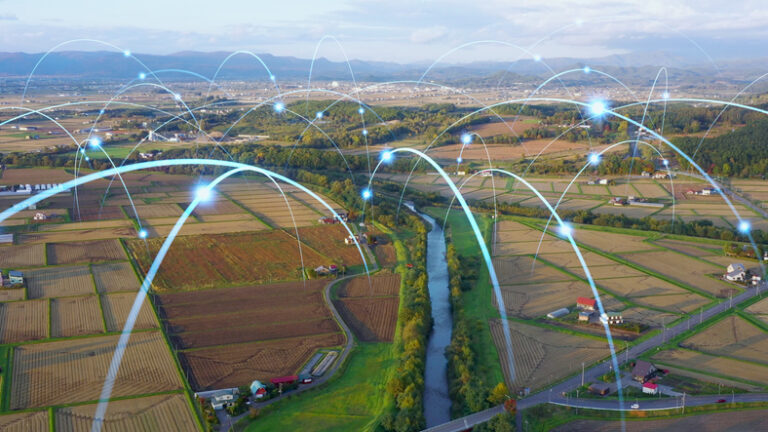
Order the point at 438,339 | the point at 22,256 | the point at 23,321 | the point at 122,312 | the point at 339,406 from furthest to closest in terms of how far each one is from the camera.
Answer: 1. the point at 22,256
2. the point at 122,312
3. the point at 438,339
4. the point at 23,321
5. the point at 339,406

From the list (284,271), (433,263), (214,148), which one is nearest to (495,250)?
(433,263)

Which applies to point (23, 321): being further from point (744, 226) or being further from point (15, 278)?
point (744, 226)

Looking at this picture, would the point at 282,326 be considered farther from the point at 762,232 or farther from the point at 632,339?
the point at 762,232

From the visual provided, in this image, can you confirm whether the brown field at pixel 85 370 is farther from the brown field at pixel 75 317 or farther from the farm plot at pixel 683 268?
the farm plot at pixel 683 268

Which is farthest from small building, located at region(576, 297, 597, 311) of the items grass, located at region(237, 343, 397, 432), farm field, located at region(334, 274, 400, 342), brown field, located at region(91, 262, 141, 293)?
brown field, located at region(91, 262, 141, 293)

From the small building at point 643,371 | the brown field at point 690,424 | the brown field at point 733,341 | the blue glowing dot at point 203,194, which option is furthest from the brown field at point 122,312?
the brown field at point 733,341

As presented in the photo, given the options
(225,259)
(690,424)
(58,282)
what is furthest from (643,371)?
(58,282)
